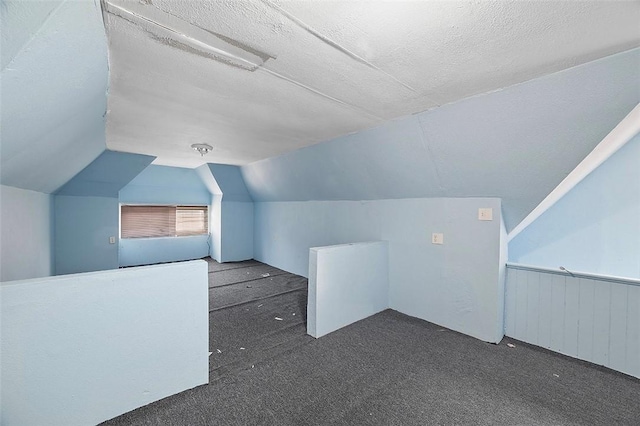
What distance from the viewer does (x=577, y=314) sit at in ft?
7.70

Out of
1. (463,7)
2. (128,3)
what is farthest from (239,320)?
(463,7)

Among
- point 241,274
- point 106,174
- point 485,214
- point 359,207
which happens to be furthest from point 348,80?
point 106,174

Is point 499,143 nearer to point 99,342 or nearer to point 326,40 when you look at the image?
point 326,40

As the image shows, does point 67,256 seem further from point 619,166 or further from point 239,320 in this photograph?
point 619,166

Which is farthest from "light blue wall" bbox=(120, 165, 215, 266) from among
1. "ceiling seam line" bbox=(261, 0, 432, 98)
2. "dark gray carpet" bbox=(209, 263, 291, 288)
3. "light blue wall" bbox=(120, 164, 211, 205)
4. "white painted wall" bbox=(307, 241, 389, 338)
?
"ceiling seam line" bbox=(261, 0, 432, 98)

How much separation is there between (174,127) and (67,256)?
338cm

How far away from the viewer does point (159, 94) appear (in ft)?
6.57

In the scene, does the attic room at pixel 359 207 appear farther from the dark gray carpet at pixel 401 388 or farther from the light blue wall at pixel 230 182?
the light blue wall at pixel 230 182

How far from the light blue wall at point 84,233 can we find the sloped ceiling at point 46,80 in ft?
7.79

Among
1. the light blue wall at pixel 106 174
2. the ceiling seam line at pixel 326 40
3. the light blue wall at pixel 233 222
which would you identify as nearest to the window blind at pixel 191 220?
the light blue wall at pixel 233 222

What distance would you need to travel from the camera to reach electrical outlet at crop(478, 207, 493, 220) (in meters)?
2.61

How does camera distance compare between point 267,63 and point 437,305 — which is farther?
point 437,305

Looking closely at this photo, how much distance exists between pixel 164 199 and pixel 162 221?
0.51 m

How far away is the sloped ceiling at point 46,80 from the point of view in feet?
3.11
